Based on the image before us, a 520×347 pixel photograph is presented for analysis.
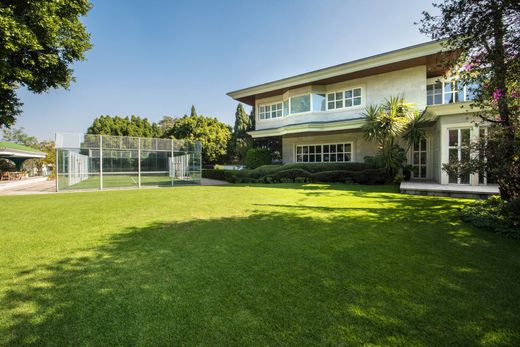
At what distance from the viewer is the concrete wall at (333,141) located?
57.0 ft

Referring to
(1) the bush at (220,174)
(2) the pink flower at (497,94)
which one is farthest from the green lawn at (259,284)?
(1) the bush at (220,174)

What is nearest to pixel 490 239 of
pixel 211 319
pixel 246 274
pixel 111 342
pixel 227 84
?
pixel 246 274

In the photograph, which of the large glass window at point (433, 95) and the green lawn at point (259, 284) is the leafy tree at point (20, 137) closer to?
the green lawn at point (259, 284)

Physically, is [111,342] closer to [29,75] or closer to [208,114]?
[29,75]

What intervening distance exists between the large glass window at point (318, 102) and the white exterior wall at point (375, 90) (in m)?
0.34

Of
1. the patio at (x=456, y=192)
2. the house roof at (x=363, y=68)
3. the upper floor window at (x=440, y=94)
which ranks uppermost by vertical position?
the house roof at (x=363, y=68)

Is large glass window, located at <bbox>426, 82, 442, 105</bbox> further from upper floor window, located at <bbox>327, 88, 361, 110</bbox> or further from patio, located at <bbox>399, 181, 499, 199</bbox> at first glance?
patio, located at <bbox>399, 181, 499, 199</bbox>

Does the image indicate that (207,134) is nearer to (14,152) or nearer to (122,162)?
(122,162)

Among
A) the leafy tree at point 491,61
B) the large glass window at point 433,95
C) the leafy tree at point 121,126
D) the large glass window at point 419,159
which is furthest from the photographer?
the leafy tree at point 121,126

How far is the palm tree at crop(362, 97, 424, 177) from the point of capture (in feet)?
44.0

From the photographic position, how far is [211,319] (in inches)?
89.0

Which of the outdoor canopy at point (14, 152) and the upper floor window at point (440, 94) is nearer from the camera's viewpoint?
the upper floor window at point (440, 94)

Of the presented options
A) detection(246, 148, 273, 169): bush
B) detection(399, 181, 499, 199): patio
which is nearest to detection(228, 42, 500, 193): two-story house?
detection(246, 148, 273, 169): bush

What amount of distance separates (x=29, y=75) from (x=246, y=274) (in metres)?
12.1
